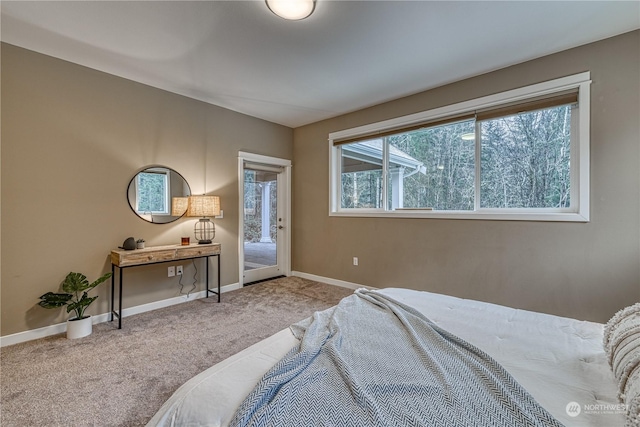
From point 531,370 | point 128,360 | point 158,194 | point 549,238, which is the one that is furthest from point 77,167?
point 549,238

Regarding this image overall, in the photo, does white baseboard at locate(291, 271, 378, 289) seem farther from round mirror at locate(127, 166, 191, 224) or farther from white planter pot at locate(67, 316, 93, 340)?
white planter pot at locate(67, 316, 93, 340)

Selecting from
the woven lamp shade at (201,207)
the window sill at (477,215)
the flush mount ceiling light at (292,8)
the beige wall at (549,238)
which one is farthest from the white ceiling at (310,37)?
the window sill at (477,215)

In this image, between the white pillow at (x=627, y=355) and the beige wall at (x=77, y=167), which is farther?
the beige wall at (x=77, y=167)

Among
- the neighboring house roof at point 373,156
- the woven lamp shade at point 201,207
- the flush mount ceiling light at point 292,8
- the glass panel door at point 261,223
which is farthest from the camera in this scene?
the glass panel door at point 261,223

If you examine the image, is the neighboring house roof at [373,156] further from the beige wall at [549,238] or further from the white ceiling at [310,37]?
the white ceiling at [310,37]

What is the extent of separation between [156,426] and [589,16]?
3.61m

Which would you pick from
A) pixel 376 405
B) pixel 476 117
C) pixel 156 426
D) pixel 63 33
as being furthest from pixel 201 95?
pixel 376 405

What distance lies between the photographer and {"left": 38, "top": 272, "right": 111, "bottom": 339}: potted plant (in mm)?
2482

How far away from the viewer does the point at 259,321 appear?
9.64ft

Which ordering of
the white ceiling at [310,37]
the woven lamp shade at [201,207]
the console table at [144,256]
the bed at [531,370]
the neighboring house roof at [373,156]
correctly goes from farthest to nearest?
the neighboring house roof at [373,156] < the woven lamp shade at [201,207] < the console table at [144,256] < the white ceiling at [310,37] < the bed at [531,370]

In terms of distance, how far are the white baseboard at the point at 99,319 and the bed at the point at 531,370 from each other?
2.64m

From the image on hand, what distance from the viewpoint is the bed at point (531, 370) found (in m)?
0.86

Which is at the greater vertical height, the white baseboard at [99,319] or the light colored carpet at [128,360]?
the white baseboard at [99,319]

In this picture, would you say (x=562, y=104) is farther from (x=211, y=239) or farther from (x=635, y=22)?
(x=211, y=239)
